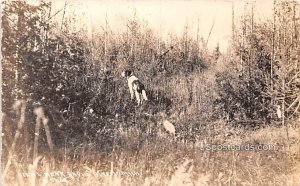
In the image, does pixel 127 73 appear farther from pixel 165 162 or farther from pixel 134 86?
pixel 165 162

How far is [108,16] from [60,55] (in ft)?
1.20

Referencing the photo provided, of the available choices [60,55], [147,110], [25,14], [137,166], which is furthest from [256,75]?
[25,14]

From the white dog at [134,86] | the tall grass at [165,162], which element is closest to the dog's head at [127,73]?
the white dog at [134,86]

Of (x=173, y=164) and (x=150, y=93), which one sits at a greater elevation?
(x=150, y=93)

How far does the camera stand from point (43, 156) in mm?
2971

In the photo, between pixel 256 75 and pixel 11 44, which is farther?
pixel 256 75

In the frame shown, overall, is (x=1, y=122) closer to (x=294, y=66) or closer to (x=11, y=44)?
(x=11, y=44)

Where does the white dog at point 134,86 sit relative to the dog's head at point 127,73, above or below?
below

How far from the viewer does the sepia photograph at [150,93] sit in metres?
2.97

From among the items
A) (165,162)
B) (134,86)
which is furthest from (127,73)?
(165,162)

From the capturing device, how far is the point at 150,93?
3119 mm

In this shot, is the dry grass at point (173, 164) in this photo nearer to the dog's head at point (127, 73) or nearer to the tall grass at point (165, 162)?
the tall grass at point (165, 162)

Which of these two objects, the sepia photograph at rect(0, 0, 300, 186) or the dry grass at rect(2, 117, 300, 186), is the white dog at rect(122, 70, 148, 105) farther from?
the dry grass at rect(2, 117, 300, 186)

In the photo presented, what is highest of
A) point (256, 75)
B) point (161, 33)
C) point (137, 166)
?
point (161, 33)
